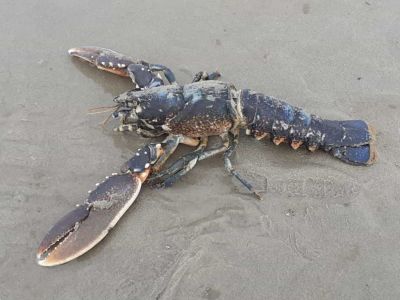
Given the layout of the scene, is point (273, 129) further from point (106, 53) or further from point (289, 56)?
point (106, 53)

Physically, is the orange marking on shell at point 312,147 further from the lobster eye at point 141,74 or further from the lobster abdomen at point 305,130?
the lobster eye at point 141,74


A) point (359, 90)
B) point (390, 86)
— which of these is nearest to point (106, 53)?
point (359, 90)

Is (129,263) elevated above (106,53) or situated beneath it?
situated beneath

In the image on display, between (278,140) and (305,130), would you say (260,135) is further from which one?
(305,130)

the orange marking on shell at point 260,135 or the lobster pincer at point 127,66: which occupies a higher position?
the lobster pincer at point 127,66

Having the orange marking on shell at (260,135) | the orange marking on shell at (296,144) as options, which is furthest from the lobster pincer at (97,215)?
the orange marking on shell at (296,144)

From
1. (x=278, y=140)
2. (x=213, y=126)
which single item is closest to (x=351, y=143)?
(x=278, y=140)

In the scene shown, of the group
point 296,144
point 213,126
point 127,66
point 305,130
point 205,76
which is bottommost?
point 296,144
